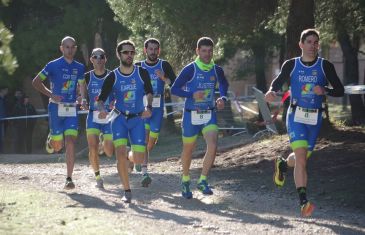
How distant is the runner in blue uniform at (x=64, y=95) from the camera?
10.3 metres

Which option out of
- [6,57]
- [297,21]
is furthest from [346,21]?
[6,57]

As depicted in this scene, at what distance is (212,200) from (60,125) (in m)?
2.66

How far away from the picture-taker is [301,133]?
26.5ft

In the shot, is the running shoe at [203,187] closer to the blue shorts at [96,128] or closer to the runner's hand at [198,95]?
the runner's hand at [198,95]

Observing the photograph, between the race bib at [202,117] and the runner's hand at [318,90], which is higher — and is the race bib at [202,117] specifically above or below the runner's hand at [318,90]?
below

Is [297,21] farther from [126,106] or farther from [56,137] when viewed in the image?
[126,106]

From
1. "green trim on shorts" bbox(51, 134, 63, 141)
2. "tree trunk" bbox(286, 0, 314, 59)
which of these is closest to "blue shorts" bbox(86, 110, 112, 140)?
"green trim on shorts" bbox(51, 134, 63, 141)

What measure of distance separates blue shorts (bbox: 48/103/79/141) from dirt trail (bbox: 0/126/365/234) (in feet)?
2.67

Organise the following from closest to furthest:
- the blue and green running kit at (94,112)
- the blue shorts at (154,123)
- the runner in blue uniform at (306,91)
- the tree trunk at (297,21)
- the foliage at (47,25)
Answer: the runner in blue uniform at (306,91) < the blue and green running kit at (94,112) < the blue shorts at (154,123) < the tree trunk at (297,21) < the foliage at (47,25)

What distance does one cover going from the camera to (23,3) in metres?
22.3

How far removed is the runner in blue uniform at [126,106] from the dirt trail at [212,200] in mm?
646

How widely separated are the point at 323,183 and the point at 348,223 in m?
2.40

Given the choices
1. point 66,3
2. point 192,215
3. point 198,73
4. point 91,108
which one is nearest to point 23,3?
point 66,3

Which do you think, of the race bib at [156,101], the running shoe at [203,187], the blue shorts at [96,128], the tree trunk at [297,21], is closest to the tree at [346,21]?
the tree trunk at [297,21]
